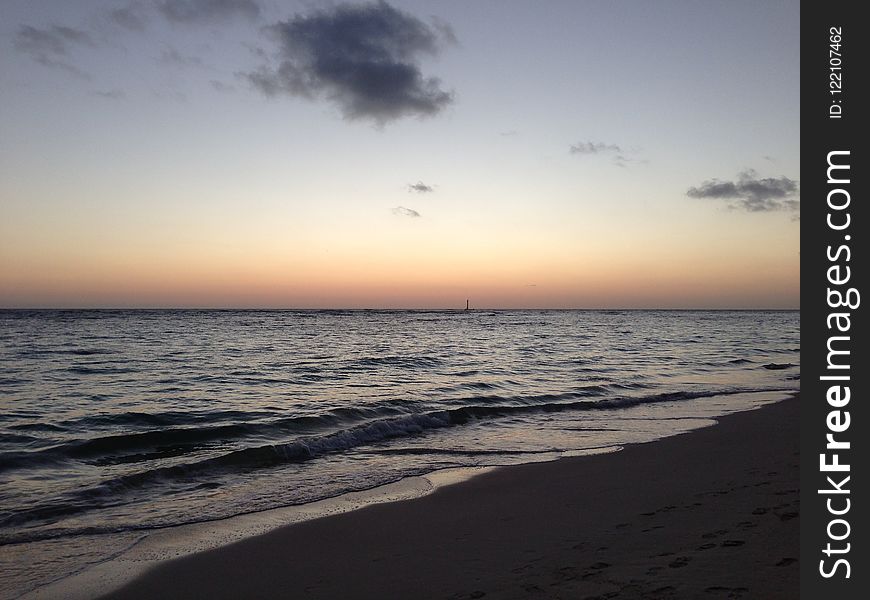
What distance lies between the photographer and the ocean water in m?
8.36

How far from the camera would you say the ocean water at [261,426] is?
8.36 meters

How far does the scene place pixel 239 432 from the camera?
1418 centimetres

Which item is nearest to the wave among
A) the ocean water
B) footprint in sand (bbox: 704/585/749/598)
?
the ocean water

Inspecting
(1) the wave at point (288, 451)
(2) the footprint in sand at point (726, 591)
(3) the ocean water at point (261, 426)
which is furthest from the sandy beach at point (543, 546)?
(1) the wave at point (288, 451)

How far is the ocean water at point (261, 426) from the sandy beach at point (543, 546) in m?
1.69

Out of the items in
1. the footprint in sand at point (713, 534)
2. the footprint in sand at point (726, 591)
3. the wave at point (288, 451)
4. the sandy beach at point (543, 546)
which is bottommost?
the wave at point (288, 451)

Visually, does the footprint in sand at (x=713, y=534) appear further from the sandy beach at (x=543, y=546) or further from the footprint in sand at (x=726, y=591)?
the footprint in sand at (x=726, y=591)

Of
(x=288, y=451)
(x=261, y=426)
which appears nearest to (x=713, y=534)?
(x=288, y=451)

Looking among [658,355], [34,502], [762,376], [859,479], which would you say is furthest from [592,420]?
[658,355]

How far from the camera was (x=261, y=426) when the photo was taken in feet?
48.5

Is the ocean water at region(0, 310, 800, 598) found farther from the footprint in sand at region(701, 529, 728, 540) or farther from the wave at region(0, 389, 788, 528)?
the footprint in sand at region(701, 529, 728, 540)

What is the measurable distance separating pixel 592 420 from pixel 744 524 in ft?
35.0

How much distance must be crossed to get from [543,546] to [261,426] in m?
10.3

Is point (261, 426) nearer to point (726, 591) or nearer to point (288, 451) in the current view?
point (288, 451)
